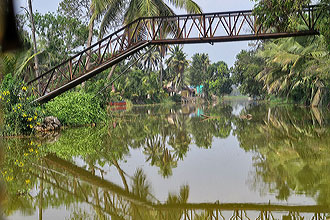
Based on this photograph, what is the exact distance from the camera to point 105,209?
4.98m

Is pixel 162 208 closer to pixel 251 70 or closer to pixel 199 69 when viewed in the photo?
pixel 251 70

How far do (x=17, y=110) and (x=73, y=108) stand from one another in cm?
415

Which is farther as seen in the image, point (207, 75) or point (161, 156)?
point (207, 75)

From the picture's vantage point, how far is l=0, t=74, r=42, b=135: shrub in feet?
44.6

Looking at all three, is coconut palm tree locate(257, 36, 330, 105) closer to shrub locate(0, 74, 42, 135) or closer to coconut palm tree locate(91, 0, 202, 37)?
coconut palm tree locate(91, 0, 202, 37)

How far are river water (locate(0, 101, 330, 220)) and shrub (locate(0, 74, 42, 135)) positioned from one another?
2.42 metres

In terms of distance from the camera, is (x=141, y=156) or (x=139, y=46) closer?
(x=141, y=156)

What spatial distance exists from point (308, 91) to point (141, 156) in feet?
96.4

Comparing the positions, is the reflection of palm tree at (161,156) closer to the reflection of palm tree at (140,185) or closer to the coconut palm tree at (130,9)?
the reflection of palm tree at (140,185)

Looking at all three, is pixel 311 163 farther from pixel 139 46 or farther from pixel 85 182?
pixel 139 46

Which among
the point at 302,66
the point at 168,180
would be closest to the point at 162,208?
the point at 168,180

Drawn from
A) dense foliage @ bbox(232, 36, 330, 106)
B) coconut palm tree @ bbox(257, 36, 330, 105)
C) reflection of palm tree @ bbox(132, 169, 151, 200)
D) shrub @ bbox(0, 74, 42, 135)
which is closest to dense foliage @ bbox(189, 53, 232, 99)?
dense foliage @ bbox(232, 36, 330, 106)

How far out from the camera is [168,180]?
21.6 ft

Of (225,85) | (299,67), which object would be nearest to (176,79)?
(225,85)
